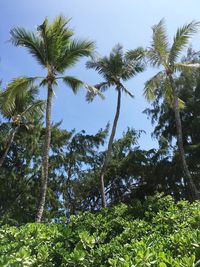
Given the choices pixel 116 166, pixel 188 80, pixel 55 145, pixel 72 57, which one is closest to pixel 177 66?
pixel 72 57

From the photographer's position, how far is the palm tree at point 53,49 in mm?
14266

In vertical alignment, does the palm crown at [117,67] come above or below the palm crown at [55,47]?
above

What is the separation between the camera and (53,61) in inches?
570

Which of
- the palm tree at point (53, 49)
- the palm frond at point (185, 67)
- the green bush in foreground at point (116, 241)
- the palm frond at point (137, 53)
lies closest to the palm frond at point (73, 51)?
the palm tree at point (53, 49)

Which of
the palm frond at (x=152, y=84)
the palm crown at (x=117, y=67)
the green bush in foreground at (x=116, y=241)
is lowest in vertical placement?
the green bush in foreground at (x=116, y=241)

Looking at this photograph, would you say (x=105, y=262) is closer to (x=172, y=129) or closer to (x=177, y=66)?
(x=177, y=66)

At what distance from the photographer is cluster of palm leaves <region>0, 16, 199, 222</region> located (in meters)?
14.3

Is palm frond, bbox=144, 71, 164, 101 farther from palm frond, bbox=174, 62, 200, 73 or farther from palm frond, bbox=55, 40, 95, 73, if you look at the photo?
palm frond, bbox=55, 40, 95, 73

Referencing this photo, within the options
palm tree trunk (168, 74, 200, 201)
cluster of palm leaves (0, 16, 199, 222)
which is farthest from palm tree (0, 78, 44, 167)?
palm tree trunk (168, 74, 200, 201)

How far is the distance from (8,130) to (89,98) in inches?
263

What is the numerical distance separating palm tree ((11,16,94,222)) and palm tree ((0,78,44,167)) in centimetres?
71

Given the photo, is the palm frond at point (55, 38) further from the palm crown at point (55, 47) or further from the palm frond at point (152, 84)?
the palm frond at point (152, 84)

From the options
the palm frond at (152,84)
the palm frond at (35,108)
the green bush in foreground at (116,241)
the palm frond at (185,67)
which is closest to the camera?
the green bush in foreground at (116,241)

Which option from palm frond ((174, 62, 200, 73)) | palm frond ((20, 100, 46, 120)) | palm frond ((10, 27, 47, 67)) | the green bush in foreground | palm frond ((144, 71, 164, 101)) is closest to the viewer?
the green bush in foreground
